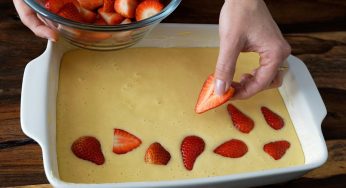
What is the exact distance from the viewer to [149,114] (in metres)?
1.12

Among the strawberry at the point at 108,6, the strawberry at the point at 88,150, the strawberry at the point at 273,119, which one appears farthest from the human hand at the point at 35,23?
the strawberry at the point at 273,119

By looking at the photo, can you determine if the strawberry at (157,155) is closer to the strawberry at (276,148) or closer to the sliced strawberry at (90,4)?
the strawberry at (276,148)

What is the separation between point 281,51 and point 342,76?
381 mm

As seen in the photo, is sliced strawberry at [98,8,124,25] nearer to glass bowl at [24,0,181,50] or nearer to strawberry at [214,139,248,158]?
glass bowl at [24,0,181,50]

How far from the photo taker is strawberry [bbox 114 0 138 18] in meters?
1.07

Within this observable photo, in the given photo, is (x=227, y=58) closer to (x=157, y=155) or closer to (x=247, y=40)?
(x=247, y=40)

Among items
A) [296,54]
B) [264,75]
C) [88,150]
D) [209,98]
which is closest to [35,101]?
[88,150]

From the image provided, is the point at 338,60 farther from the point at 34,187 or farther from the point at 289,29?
the point at 34,187

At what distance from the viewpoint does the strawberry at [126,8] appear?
3.51 feet

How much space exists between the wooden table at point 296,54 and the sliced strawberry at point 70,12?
0.25 metres

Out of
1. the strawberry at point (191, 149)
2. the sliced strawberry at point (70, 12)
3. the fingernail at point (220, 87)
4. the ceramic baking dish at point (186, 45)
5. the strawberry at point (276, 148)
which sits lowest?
the strawberry at point (276, 148)

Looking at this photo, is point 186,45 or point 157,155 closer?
point 157,155

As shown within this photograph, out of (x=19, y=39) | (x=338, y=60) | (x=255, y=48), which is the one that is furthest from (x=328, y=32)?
(x=19, y=39)

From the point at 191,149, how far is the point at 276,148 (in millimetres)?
188
